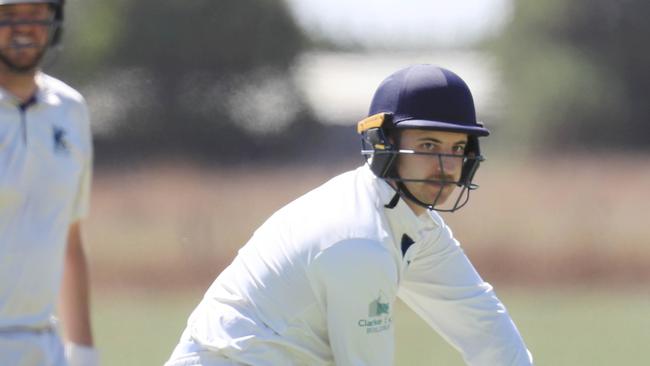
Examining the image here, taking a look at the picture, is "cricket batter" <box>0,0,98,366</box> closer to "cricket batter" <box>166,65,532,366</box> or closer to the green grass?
"cricket batter" <box>166,65,532,366</box>

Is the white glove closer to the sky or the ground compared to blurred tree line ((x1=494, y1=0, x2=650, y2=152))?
closer to the sky

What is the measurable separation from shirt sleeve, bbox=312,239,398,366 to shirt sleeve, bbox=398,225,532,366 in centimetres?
59

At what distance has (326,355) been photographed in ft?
13.3

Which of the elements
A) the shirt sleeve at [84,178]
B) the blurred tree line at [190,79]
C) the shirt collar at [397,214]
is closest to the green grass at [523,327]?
the blurred tree line at [190,79]

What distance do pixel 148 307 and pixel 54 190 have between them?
10976 mm

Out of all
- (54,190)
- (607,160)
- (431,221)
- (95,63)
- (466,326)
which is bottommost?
(607,160)

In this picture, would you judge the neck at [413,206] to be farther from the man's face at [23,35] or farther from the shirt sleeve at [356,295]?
the man's face at [23,35]

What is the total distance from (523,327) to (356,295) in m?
9.15

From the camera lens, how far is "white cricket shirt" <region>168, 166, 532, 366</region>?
3.91 metres

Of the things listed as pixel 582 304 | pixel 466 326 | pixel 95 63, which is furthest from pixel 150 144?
pixel 466 326

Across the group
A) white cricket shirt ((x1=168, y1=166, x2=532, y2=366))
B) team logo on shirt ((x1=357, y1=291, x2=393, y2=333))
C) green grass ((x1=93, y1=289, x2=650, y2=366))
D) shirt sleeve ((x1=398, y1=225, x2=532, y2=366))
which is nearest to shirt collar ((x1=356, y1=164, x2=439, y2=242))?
white cricket shirt ((x1=168, y1=166, x2=532, y2=366))

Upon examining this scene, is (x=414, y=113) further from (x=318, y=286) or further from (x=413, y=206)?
(x=318, y=286)

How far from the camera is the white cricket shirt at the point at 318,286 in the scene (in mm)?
3910

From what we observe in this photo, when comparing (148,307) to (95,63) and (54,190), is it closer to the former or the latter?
(95,63)
